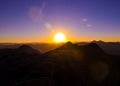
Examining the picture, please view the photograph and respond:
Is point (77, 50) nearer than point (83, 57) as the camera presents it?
No

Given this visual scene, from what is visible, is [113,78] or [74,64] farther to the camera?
[74,64]

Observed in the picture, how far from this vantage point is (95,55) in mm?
34875

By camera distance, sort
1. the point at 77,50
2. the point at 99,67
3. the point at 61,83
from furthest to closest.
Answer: the point at 77,50, the point at 99,67, the point at 61,83

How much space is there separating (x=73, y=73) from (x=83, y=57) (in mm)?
8184

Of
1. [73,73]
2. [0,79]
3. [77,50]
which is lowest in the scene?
[0,79]

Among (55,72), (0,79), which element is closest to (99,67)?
(55,72)

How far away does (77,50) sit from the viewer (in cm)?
3912

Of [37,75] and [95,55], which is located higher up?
[95,55]

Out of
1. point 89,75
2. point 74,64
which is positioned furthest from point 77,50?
point 89,75

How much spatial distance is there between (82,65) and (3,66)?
18.1 metres

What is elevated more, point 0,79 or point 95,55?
point 95,55

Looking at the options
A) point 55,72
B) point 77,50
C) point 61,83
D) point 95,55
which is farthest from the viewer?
point 77,50

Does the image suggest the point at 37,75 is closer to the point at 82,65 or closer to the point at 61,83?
the point at 61,83

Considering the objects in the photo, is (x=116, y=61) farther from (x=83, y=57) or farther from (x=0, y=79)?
(x=0, y=79)
